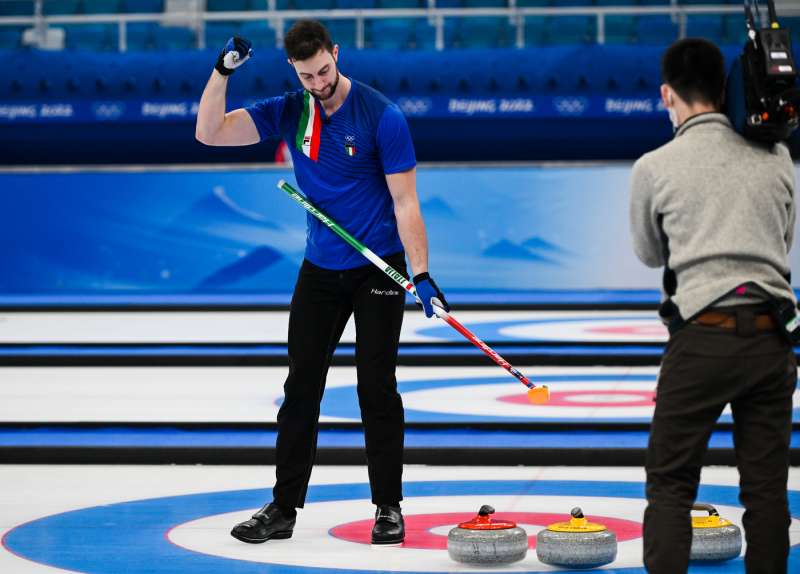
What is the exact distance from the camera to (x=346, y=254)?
3.88 metres

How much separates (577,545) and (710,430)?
717 mm

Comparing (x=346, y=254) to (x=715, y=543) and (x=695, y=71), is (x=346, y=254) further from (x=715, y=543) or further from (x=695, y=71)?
(x=695, y=71)

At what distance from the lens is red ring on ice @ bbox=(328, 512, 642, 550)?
147 inches

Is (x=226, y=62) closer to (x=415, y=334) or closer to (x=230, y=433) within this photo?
(x=230, y=433)

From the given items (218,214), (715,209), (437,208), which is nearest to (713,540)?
(715,209)

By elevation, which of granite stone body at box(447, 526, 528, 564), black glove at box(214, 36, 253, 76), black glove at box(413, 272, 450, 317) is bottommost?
granite stone body at box(447, 526, 528, 564)

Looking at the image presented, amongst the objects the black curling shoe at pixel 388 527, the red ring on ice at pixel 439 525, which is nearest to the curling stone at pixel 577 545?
the red ring on ice at pixel 439 525

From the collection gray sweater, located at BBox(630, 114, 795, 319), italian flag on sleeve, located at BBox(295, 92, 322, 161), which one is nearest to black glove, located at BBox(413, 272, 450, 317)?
italian flag on sleeve, located at BBox(295, 92, 322, 161)

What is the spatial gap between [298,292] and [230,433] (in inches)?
72.5

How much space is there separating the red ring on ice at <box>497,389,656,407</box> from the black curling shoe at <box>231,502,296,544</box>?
259 centimetres

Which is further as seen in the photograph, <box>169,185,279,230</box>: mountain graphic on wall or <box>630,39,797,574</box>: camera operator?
<box>169,185,279,230</box>: mountain graphic on wall

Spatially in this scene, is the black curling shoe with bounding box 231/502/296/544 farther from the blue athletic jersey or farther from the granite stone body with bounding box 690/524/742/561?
the granite stone body with bounding box 690/524/742/561

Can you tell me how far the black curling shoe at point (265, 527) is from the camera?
3748 mm

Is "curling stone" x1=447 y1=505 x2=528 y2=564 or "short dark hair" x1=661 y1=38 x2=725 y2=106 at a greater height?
"short dark hair" x1=661 y1=38 x2=725 y2=106
